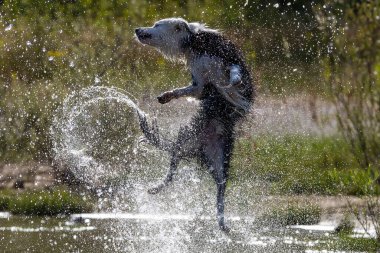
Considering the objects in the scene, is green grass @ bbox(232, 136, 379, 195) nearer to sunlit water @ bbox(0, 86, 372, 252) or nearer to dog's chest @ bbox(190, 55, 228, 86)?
sunlit water @ bbox(0, 86, 372, 252)

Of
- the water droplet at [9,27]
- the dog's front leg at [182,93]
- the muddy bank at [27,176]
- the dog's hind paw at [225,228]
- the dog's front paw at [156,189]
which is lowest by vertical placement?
the muddy bank at [27,176]

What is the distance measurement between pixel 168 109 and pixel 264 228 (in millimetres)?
2337

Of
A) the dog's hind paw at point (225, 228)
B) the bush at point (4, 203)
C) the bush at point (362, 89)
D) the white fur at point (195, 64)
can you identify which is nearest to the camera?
the bush at point (362, 89)

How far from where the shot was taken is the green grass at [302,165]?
8.09m

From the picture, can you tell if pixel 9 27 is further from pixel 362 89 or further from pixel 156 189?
pixel 362 89

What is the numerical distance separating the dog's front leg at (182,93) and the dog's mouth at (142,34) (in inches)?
23.3

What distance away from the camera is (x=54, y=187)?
8812mm

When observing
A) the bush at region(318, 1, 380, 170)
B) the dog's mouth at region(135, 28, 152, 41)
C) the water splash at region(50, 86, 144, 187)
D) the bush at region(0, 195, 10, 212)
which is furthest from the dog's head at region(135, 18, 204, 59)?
the bush at region(0, 195, 10, 212)

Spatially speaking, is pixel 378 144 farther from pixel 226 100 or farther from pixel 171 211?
pixel 171 211

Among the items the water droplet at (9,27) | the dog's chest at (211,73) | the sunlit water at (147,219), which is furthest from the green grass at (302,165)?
the water droplet at (9,27)

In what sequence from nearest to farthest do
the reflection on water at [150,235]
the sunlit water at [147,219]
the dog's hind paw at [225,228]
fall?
the reflection on water at [150,235]
the sunlit water at [147,219]
the dog's hind paw at [225,228]

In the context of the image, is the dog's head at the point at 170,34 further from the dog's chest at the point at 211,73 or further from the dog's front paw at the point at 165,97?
the dog's front paw at the point at 165,97

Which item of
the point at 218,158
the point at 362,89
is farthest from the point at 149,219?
the point at 362,89

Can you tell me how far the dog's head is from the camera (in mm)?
6781
